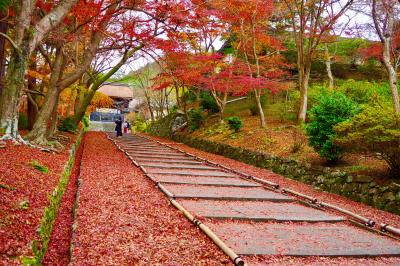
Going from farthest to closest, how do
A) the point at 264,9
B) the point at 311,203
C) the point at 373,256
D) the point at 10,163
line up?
the point at 264,9, the point at 311,203, the point at 10,163, the point at 373,256

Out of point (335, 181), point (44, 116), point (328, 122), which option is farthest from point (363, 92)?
point (44, 116)

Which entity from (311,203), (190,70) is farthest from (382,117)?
(190,70)

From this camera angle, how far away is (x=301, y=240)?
5.44 metres

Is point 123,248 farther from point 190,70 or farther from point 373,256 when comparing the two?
point 190,70

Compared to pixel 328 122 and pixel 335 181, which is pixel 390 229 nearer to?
pixel 335 181

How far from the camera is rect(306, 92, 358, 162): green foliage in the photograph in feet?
34.9

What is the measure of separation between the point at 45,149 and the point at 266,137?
8.25m

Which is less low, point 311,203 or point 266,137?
point 266,137

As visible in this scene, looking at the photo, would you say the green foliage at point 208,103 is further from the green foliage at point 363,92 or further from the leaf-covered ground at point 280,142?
the green foliage at point 363,92

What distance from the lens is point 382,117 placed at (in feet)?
27.7

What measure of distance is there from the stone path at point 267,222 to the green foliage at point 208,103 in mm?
13901

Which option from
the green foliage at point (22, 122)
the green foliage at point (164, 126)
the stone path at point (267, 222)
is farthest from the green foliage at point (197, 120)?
the stone path at point (267, 222)

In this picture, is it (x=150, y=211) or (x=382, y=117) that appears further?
(x=382, y=117)

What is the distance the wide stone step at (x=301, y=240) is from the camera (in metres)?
4.93
